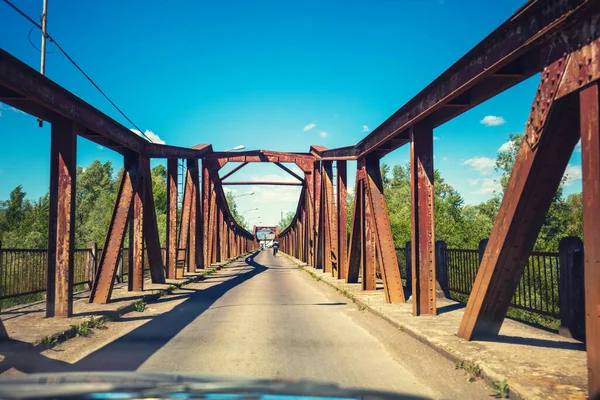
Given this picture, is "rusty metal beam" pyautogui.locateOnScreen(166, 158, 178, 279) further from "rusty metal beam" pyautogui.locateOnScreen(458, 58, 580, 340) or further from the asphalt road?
"rusty metal beam" pyautogui.locateOnScreen(458, 58, 580, 340)

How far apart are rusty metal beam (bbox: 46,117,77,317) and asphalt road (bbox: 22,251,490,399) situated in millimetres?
1196

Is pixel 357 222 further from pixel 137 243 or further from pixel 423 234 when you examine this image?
pixel 137 243

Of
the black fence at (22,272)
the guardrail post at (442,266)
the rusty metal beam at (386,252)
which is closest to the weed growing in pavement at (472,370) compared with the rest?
the rusty metal beam at (386,252)

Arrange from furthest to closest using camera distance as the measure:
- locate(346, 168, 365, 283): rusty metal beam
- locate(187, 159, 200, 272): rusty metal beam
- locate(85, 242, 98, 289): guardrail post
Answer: locate(187, 159, 200, 272): rusty metal beam → locate(85, 242, 98, 289): guardrail post → locate(346, 168, 365, 283): rusty metal beam

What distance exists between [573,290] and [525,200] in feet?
7.45

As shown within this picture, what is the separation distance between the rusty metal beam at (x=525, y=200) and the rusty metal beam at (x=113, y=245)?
7.71 m

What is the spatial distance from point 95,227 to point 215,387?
69.5 metres

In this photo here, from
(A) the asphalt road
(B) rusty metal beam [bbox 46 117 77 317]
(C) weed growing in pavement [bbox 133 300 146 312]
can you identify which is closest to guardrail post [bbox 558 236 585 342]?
(A) the asphalt road

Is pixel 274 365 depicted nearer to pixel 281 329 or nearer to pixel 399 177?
pixel 281 329

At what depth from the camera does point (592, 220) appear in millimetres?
3742

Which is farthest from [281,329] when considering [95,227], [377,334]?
[95,227]

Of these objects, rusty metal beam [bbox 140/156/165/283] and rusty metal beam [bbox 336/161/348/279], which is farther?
rusty metal beam [bbox 336/161/348/279]

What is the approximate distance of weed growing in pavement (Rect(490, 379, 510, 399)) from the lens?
13.3 ft

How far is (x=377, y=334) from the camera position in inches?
280
